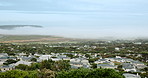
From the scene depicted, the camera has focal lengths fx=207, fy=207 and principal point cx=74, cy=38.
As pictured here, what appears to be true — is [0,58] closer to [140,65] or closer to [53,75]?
[53,75]

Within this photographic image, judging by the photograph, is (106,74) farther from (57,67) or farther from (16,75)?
(57,67)

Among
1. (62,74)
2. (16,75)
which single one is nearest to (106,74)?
(62,74)

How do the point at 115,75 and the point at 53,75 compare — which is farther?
the point at 53,75

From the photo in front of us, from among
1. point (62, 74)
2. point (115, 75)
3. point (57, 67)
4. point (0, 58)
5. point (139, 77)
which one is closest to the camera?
point (115, 75)

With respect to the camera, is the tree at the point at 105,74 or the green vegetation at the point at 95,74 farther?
the green vegetation at the point at 95,74

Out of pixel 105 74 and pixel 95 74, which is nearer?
pixel 105 74

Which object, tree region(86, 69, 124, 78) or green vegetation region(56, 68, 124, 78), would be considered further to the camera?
green vegetation region(56, 68, 124, 78)

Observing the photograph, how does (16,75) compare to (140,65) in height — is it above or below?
above

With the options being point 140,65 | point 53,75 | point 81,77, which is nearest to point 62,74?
point 81,77

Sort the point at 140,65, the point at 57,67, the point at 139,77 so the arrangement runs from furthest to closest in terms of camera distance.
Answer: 1. the point at 140,65
2. the point at 57,67
3. the point at 139,77
